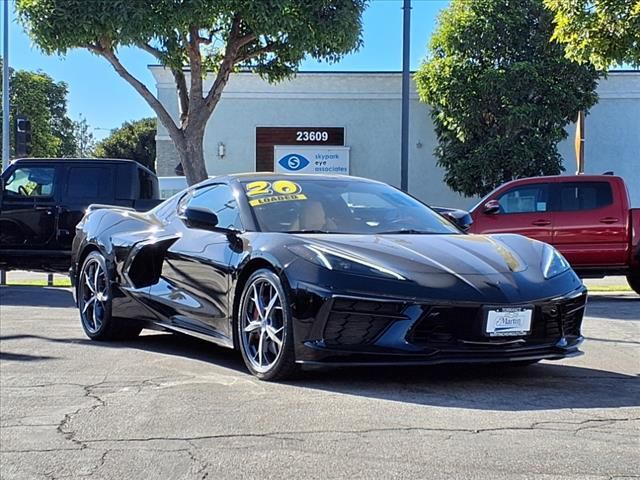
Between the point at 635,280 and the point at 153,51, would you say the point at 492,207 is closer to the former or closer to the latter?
the point at 635,280

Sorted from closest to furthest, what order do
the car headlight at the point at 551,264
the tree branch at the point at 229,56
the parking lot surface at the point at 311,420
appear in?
the parking lot surface at the point at 311,420
the car headlight at the point at 551,264
the tree branch at the point at 229,56

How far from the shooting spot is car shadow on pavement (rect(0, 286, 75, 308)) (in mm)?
9833

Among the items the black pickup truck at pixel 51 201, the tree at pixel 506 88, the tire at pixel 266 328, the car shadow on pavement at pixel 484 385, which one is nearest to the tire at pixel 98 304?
the car shadow on pavement at pixel 484 385

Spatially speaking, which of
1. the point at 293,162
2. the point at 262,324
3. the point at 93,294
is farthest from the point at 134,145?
the point at 262,324

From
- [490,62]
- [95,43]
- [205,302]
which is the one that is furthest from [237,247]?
[490,62]

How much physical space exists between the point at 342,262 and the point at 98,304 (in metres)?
3.02

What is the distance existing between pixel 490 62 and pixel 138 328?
17571mm

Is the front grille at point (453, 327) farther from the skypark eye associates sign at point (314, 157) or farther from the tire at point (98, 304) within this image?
the skypark eye associates sign at point (314, 157)

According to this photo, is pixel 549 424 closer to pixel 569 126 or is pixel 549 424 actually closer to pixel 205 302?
pixel 205 302

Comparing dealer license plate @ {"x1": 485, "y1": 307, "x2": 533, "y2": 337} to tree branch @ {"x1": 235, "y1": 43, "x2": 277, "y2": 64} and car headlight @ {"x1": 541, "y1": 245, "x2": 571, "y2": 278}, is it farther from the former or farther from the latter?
tree branch @ {"x1": 235, "y1": 43, "x2": 277, "y2": 64}

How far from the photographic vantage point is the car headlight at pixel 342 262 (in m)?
4.53

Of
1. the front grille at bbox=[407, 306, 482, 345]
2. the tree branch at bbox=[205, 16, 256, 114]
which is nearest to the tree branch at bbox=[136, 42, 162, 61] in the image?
the tree branch at bbox=[205, 16, 256, 114]

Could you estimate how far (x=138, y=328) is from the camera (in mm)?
6668

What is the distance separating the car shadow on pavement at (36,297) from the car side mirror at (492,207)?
589cm
